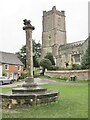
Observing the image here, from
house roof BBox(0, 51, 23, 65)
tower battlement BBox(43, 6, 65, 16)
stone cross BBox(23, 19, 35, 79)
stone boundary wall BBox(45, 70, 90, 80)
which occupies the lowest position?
stone boundary wall BBox(45, 70, 90, 80)

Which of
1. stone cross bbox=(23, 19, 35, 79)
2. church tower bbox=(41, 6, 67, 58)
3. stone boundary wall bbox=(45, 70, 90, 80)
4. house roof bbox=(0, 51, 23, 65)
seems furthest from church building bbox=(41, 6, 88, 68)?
stone cross bbox=(23, 19, 35, 79)

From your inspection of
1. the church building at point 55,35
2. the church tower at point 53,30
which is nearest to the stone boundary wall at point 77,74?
the church building at point 55,35

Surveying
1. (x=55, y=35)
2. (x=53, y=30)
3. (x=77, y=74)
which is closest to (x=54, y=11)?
(x=53, y=30)

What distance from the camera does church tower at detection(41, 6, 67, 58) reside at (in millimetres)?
85188

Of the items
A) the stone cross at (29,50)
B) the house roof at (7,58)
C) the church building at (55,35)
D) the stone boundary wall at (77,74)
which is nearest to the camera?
the stone cross at (29,50)

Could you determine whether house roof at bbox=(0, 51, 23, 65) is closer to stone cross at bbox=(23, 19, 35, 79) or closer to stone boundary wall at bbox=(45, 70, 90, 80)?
stone boundary wall at bbox=(45, 70, 90, 80)

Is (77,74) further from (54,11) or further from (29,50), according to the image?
(54,11)

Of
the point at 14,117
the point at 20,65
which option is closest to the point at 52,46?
the point at 20,65

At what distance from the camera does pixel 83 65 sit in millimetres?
45719

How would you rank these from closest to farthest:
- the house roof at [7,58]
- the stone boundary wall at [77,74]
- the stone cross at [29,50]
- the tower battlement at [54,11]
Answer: the stone cross at [29,50] < the stone boundary wall at [77,74] < the house roof at [7,58] < the tower battlement at [54,11]

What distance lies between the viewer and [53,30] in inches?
3383

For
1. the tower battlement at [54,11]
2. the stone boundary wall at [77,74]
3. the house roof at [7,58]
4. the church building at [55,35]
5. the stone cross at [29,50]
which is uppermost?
the tower battlement at [54,11]

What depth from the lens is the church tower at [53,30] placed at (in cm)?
8519

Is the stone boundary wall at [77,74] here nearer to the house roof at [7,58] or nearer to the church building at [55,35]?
the house roof at [7,58]
